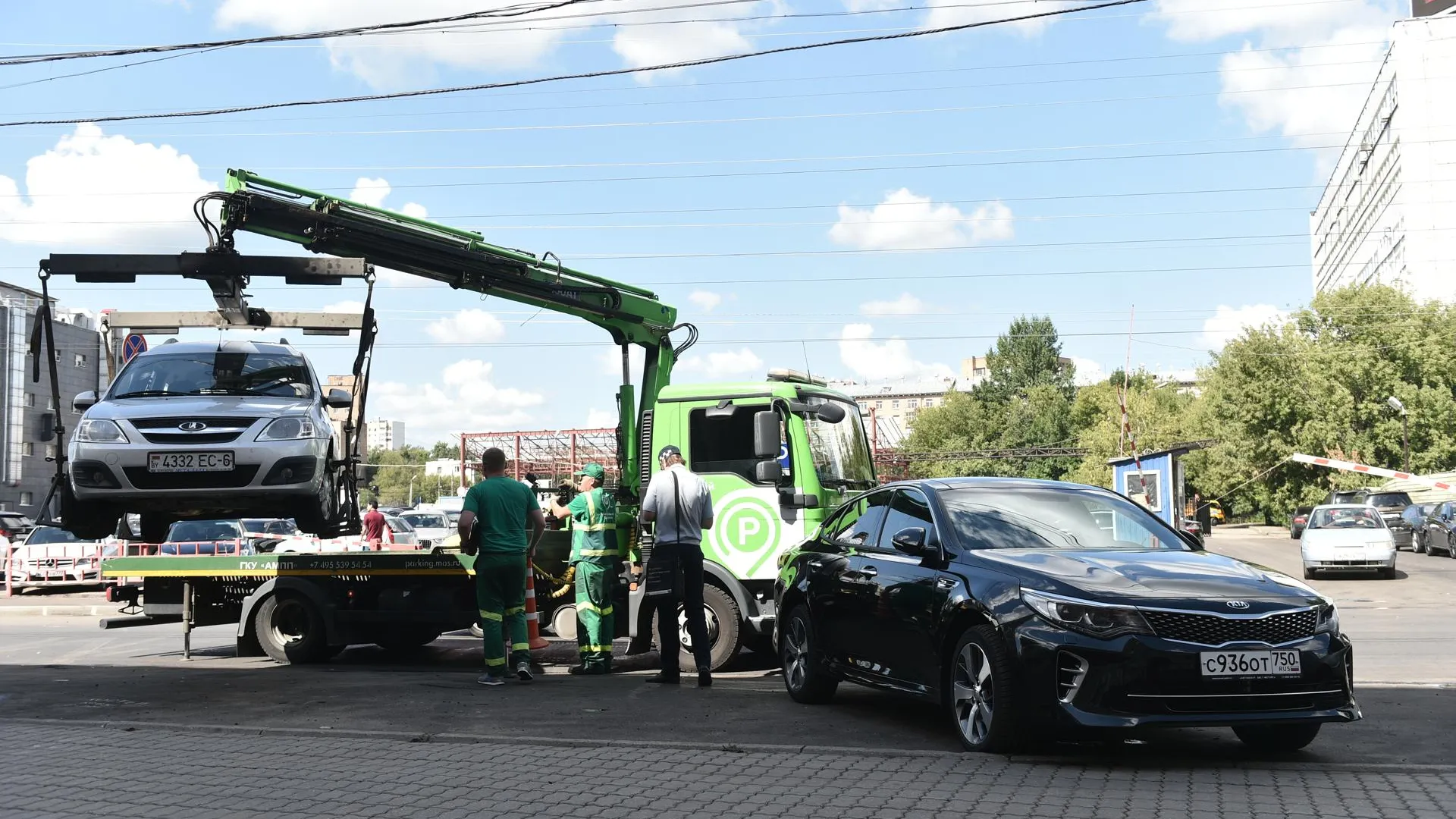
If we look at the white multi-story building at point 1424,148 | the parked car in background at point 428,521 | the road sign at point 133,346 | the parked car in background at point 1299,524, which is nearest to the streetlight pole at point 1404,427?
the parked car in background at point 1299,524

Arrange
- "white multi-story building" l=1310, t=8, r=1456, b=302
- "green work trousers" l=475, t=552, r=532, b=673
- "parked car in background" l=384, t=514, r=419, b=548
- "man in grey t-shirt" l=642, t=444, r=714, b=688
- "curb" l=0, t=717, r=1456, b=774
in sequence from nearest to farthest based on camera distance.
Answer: "curb" l=0, t=717, r=1456, b=774, "man in grey t-shirt" l=642, t=444, r=714, b=688, "green work trousers" l=475, t=552, r=532, b=673, "parked car in background" l=384, t=514, r=419, b=548, "white multi-story building" l=1310, t=8, r=1456, b=302

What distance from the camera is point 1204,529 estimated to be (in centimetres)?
1404

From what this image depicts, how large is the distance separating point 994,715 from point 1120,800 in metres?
1.08

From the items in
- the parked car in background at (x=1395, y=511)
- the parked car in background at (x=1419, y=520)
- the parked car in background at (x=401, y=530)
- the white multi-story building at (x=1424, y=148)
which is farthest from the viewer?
the white multi-story building at (x=1424, y=148)

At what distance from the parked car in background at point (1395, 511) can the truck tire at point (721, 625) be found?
97.3ft

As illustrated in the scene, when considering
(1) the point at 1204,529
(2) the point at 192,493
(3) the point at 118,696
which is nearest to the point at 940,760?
(2) the point at 192,493

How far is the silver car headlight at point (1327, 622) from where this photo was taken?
266 inches

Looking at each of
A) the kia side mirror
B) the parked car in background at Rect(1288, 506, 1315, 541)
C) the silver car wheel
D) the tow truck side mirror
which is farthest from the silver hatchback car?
the parked car in background at Rect(1288, 506, 1315, 541)

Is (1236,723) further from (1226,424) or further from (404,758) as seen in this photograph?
(1226,424)

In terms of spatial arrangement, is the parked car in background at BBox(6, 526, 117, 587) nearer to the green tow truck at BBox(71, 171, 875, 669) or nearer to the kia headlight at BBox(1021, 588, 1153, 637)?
the green tow truck at BBox(71, 171, 875, 669)

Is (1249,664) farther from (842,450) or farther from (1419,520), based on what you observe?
(1419,520)

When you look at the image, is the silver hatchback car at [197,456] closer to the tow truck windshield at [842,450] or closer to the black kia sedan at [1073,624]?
the tow truck windshield at [842,450]

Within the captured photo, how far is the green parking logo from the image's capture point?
11.7m

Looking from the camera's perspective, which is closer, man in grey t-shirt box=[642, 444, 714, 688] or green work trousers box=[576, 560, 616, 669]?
man in grey t-shirt box=[642, 444, 714, 688]
